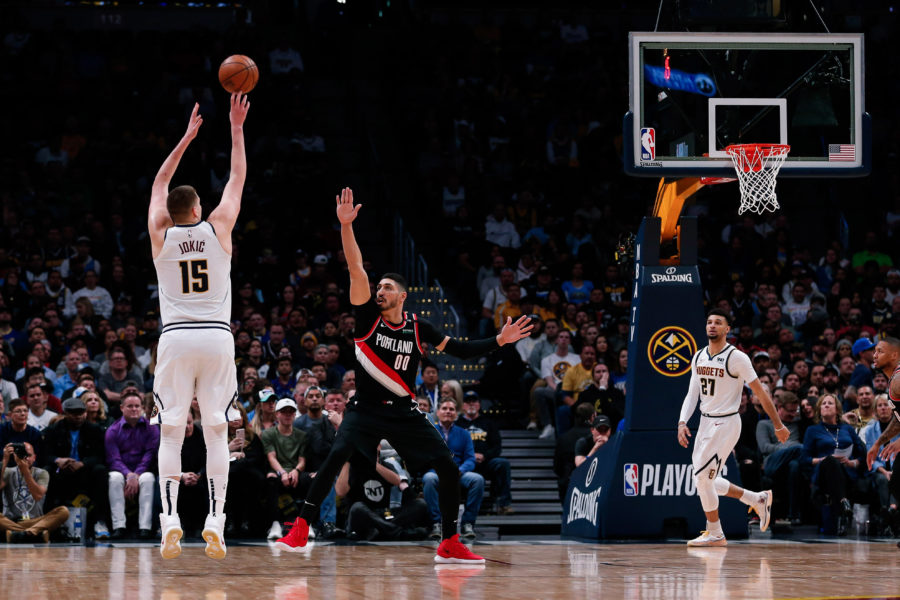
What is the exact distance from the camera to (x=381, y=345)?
9.98 metres

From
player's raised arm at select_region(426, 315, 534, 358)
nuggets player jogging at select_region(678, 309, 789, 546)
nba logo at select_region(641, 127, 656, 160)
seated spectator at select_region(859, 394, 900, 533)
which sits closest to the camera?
player's raised arm at select_region(426, 315, 534, 358)

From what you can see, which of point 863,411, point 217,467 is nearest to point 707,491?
point 863,411

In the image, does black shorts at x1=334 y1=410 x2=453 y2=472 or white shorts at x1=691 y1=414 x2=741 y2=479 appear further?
white shorts at x1=691 y1=414 x2=741 y2=479

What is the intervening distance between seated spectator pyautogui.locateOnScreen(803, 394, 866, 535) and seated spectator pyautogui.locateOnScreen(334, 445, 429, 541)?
5023 mm

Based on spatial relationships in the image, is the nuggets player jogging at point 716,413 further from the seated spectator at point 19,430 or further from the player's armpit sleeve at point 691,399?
the seated spectator at point 19,430

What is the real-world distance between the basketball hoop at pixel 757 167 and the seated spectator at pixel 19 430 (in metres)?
8.31

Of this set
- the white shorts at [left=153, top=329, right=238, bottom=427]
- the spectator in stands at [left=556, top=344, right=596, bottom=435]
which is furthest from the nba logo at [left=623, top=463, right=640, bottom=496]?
the white shorts at [left=153, top=329, right=238, bottom=427]

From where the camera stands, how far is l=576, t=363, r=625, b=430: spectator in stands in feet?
53.4

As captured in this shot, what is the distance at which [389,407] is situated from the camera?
9984 millimetres

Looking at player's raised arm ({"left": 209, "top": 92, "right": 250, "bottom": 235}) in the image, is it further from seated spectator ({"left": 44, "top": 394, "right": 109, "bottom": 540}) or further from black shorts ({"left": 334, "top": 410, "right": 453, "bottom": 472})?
seated spectator ({"left": 44, "top": 394, "right": 109, "bottom": 540})

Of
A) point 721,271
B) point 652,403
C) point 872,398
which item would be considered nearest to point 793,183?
point 721,271

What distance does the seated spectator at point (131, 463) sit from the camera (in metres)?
13.9

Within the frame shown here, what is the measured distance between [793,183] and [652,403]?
1170 cm

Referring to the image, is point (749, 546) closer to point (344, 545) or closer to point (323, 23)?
point (344, 545)
